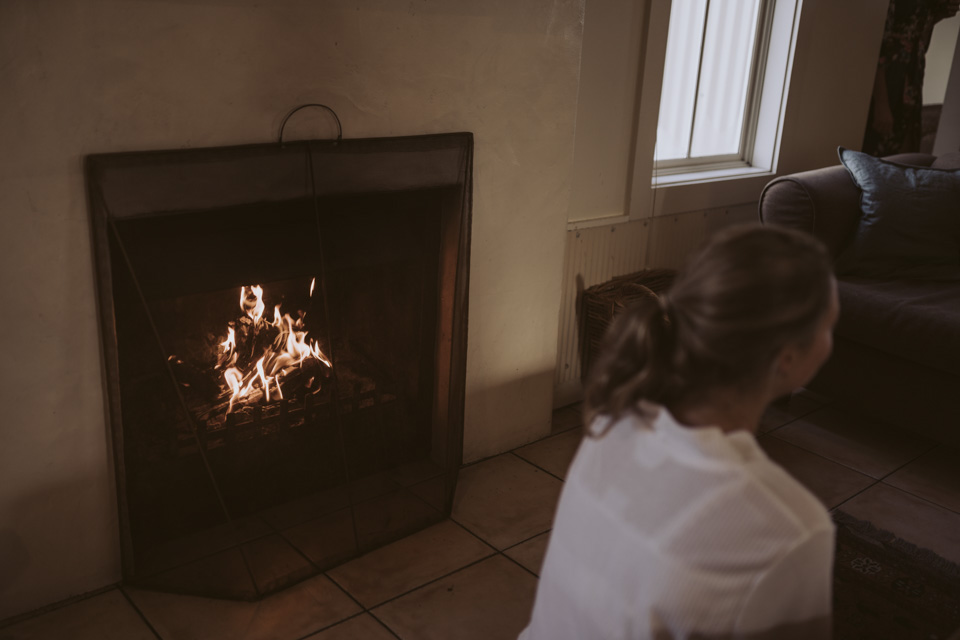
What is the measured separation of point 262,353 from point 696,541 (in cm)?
143

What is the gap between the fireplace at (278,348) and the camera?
1.72 m

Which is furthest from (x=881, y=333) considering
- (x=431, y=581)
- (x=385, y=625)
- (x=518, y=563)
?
(x=385, y=625)

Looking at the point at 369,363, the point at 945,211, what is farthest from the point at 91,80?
the point at 945,211

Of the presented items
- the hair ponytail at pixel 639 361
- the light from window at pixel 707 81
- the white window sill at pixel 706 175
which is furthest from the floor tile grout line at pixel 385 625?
the light from window at pixel 707 81

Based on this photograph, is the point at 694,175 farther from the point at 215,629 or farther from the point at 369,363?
the point at 215,629

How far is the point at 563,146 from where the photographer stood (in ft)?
7.86

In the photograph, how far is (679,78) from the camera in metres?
2.98

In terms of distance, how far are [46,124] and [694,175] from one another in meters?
2.39

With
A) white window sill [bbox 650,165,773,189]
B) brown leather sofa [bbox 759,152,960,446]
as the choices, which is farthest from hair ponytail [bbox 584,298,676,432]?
white window sill [bbox 650,165,773,189]

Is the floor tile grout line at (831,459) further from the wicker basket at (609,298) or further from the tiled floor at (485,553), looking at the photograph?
the wicker basket at (609,298)

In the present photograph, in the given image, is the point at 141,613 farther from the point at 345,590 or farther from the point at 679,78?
the point at 679,78

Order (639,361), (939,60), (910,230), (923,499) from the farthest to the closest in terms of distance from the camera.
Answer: (939,60), (910,230), (923,499), (639,361)

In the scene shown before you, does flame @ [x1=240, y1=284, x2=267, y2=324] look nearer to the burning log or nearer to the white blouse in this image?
the burning log

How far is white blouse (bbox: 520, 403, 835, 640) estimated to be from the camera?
2.52ft
